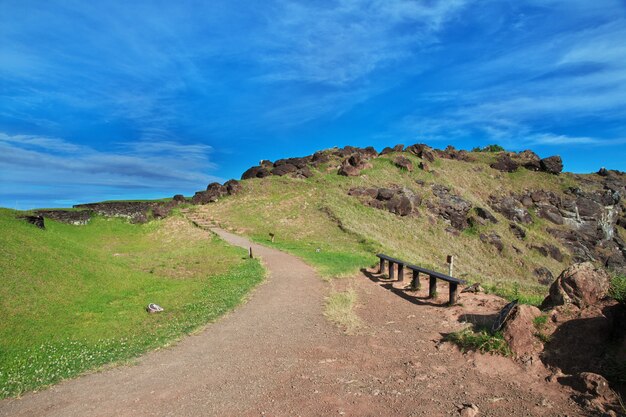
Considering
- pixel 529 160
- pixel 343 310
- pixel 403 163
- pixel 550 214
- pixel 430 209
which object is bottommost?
pixel 343 310

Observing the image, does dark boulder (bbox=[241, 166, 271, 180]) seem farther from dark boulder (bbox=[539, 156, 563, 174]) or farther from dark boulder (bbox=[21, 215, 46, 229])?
dark boulder (bbox=[539, 156, 563, 174])

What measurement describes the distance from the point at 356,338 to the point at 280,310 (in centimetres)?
375

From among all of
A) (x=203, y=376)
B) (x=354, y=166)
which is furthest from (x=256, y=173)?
(x=203, y=376)

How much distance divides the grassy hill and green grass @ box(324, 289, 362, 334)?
169 inches

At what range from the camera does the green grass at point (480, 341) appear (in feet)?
25.9

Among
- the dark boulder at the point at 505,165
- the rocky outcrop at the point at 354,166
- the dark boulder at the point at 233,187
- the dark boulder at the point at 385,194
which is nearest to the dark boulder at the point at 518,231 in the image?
the dark boulder at the point at 385,194

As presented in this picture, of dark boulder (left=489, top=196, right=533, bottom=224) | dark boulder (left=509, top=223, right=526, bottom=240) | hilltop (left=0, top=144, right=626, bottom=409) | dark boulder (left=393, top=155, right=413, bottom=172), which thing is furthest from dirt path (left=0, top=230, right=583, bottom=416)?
dark boulder (left=489, top=196, right=533, bottom=224)

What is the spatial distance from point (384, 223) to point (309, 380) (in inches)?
1155

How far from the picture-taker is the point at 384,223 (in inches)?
1409

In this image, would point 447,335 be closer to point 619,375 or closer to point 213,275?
point 619,375

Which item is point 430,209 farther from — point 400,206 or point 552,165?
point 552,165

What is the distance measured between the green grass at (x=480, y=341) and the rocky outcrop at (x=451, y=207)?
34.6m

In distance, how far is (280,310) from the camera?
12773mm

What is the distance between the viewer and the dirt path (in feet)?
20.8
